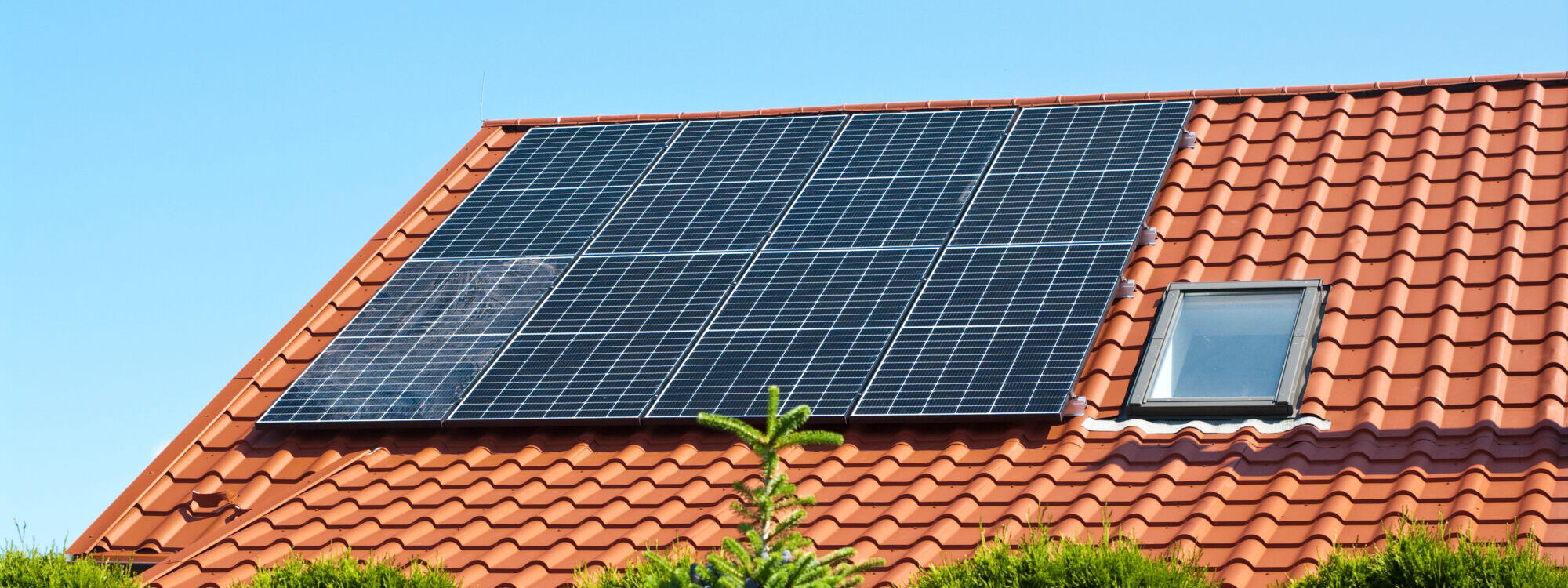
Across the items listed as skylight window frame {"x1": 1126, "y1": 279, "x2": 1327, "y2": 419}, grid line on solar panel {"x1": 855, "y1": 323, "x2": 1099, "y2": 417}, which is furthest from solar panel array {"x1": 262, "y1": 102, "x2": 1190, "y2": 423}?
skylight window frame {"x1": 1126, "y1": 279, "x2": 1327, "y2": 419}

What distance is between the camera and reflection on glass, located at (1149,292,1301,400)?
1156 cm

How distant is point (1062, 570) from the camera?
842cm

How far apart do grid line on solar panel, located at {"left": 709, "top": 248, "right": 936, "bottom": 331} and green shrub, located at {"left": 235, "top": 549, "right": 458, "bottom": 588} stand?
3918 millimetres

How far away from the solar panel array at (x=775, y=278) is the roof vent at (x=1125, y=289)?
19cm

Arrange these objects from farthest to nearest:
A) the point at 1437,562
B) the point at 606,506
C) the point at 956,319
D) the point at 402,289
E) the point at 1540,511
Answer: the point at 402,289 → the point at 956,319 → the point at 606,506 → the point at 1540,511 → the point at 1437,562

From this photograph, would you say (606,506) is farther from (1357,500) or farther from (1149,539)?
(1357,500)

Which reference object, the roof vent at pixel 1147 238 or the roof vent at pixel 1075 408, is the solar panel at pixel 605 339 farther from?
the roof vent at pixel 1147 238

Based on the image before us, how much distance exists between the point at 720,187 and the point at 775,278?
2156 mm

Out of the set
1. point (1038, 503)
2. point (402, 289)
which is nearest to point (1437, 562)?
point (1038, 503)

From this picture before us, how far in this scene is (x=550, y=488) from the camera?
11859 mm

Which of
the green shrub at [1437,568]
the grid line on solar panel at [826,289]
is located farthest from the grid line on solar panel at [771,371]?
the green shrub at [1437,568]

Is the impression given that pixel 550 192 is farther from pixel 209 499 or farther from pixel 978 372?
pixel 978 372

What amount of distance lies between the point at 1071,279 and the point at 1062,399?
5.12ft

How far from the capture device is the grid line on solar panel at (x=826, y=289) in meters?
12.9
